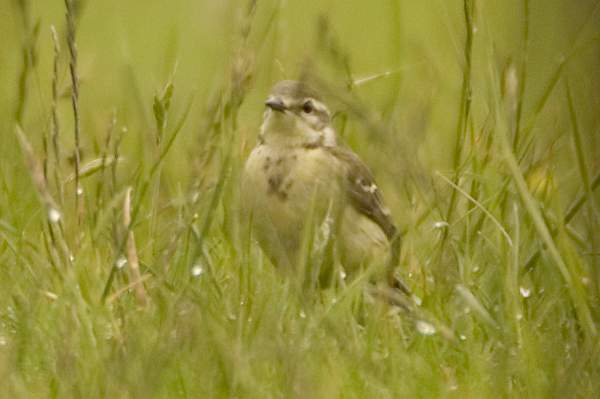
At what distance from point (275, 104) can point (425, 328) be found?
5.71 ft

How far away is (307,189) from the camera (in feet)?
14.2

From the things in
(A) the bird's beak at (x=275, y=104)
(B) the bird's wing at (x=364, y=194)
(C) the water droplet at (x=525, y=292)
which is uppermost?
(A) the bird's beak at (x=275, y=104)

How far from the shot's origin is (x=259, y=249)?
415cm

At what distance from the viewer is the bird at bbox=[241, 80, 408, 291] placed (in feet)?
13.7

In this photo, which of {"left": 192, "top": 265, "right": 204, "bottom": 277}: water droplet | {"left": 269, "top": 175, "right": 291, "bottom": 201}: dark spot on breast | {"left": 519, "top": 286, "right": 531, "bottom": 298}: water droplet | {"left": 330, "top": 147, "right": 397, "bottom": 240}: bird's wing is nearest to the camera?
{"left": 192, "top": 265, "right": 204, "bottom": 277}: water droplet

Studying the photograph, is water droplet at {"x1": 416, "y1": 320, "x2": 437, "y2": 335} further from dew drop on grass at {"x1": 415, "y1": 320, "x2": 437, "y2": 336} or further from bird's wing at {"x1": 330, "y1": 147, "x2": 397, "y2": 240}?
bird's wing at {"x1": 330, "y1": 147, "x2": 397, "y2": 240}

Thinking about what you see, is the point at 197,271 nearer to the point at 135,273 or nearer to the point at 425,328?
the point at 135,273

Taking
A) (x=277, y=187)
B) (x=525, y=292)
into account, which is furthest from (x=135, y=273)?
(x=525, y=292)

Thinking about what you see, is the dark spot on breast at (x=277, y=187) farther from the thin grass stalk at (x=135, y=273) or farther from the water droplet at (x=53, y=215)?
the water droplet at (x=53, y=215)

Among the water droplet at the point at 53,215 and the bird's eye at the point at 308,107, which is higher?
the water droplet at the point at 53,215

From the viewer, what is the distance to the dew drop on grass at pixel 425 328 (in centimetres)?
297

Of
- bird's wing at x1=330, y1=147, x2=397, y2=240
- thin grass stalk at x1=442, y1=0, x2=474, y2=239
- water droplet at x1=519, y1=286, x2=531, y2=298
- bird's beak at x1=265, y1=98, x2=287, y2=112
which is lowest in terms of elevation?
bird's wing at x1=330, y1=147, x2=397, y2=240

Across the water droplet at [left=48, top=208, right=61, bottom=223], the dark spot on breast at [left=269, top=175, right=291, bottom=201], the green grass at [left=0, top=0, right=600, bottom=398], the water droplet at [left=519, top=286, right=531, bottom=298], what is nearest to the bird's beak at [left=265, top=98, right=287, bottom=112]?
the green grass at [left=0, top=0, right=600, bottom=398]

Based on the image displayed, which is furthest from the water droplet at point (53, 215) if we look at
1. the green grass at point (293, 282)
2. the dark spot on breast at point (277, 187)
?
the dark spot on breast at point (277, 187)
